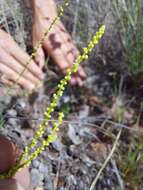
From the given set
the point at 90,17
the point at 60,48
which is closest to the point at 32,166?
the point at 60,48

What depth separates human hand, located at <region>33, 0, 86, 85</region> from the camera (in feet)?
6.38

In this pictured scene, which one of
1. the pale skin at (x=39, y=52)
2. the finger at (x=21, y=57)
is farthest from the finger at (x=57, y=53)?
the finger at (x=21, y=57)

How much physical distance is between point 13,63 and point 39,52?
0.58 feet

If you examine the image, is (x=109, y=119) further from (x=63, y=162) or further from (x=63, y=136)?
(x=63, y=162)

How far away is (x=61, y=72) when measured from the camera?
2115 mm

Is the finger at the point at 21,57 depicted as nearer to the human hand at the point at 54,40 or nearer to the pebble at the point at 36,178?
the human hand at the point at 54,40

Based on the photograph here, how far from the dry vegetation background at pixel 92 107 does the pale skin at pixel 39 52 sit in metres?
0.04

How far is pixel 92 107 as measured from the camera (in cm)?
216

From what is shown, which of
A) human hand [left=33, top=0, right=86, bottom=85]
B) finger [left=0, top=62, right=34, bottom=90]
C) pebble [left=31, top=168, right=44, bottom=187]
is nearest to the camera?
pebble [left=31, top=168, right=44, bottom=187]

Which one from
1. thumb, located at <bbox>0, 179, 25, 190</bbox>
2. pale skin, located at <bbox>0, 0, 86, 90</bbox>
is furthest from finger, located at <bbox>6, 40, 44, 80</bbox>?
thumb, located at <bbox>0, 179, 25, 190</bbox>

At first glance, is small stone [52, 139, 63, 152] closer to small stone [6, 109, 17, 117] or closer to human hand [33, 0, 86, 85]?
small stone [6, 109, 17, 117]

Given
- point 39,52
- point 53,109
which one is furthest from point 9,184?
point 39,52

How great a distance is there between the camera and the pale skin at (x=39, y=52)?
1817 millimetres

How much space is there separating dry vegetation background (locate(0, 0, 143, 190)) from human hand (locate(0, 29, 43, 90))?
4cm
